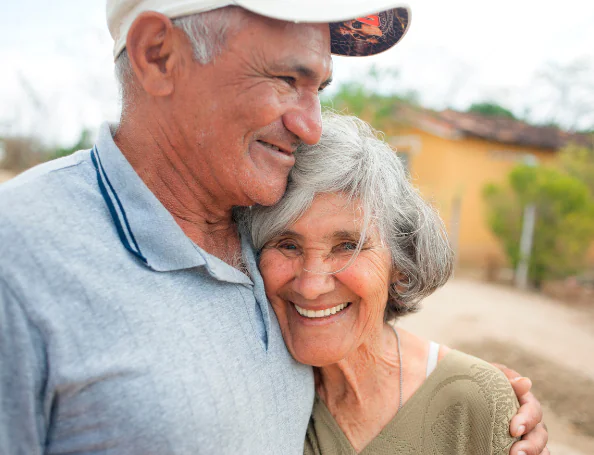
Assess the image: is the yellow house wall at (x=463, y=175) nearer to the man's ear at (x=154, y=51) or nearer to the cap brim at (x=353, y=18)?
the cap brim at (x=353, y=18)

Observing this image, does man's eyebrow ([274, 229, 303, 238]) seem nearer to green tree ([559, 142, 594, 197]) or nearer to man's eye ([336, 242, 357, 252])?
man's eye ([336, 242, 357, 252])

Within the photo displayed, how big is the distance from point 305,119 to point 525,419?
4.45ft

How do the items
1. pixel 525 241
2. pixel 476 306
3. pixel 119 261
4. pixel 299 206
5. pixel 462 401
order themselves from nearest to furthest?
1. pixel 119 261
2. pixel 299 206
3. pixel 462 401
4. pixel 476 306
5. pixel 525 241

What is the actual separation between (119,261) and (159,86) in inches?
20.6

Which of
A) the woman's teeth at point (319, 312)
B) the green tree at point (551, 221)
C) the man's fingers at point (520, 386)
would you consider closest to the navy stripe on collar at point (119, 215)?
the woman's teeth at point (319, 312)

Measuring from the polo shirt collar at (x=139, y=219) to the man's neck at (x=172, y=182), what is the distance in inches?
3.1

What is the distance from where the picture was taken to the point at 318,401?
2.01 meters

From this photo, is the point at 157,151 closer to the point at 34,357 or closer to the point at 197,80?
the point at 197,80

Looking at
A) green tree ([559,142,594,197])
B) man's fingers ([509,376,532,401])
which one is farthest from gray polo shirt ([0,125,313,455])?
green tree ([559,142,594,197])

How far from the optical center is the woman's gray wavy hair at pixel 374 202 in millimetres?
1760

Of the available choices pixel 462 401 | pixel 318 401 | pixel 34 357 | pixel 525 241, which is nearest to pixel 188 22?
pixel 34 357

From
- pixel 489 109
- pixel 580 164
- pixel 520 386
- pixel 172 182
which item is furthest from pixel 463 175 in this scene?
pixel 489 109

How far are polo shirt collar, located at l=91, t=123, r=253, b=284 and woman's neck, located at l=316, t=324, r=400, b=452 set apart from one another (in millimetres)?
813

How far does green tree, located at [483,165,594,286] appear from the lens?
10.6 m
